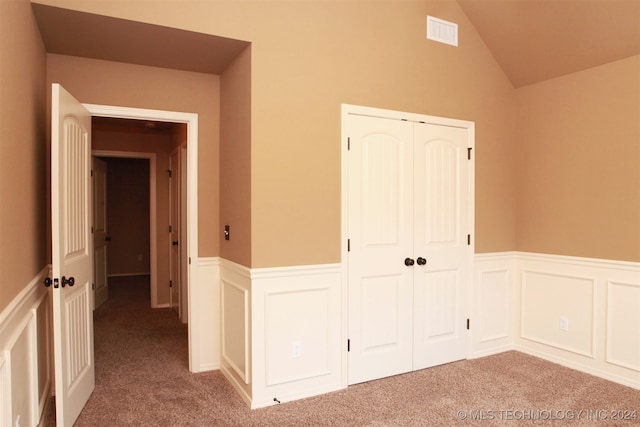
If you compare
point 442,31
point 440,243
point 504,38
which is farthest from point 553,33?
point 440,243

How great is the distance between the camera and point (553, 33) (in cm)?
347

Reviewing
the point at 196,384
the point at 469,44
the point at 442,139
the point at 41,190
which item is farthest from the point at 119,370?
the point at 469,44

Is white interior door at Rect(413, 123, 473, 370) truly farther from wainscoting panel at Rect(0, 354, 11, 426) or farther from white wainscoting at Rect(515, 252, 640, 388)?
wainscoting panel at Rect(0, 354, 11, 426)

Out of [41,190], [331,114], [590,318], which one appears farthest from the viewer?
[590,318]

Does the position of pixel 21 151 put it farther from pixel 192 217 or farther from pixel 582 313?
pixel 582 313

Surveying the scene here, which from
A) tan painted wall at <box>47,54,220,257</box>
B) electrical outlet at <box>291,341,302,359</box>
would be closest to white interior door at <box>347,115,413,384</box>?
electrical outlet at <box>291,341,302,359</box>

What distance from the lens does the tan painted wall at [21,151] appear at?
1.94m

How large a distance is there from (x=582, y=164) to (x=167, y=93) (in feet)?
11.5

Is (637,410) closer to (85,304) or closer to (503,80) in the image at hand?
(503,80)

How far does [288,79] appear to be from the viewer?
3047mm

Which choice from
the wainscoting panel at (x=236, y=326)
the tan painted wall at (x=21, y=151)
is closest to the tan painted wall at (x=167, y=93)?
the tan painted wall at (x=21, y=151)

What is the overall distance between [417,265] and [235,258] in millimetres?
1489

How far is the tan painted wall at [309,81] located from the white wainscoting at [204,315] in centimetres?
29

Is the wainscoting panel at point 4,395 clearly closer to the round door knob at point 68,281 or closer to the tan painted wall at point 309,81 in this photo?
the round door knob at point 68,281
